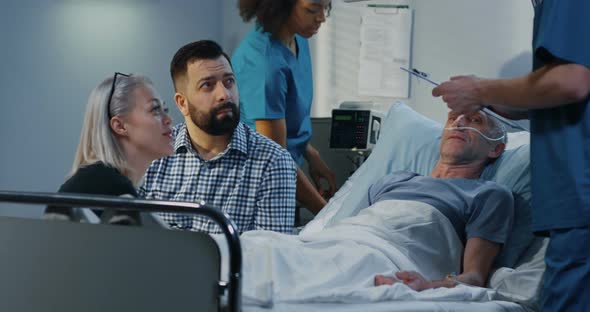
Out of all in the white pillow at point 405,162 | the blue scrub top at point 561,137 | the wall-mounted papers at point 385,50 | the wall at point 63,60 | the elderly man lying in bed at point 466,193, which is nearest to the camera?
the blue scrub top at point 561,137

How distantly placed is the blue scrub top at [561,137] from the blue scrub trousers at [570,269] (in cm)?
3

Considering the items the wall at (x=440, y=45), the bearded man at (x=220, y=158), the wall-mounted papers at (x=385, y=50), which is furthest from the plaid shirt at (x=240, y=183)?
the wall-mounted papers at (x=385, y=50)

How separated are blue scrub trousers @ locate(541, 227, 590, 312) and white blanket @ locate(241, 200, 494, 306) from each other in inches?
11.0

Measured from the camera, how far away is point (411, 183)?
2725mm

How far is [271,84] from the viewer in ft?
10.6

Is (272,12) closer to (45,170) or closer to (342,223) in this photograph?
(342,223)

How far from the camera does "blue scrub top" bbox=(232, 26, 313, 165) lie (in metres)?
3.21

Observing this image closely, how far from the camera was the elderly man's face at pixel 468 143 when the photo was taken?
2.72 meters

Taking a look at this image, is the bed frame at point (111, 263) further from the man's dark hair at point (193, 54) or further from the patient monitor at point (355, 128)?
the patient monitor at point (355, 128)

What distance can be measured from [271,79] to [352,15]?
118 cm

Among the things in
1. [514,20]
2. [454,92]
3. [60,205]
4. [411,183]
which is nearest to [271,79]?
[411,183]

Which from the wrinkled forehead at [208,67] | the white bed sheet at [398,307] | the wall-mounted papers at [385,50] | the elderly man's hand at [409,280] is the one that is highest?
the wall-mounted papers at [385,50]

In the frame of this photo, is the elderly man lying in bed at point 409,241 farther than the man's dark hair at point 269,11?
No

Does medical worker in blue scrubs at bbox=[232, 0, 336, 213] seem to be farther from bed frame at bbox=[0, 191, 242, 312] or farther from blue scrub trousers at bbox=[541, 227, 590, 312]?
bed frame at bbox=[0, 191, 242, 312]
